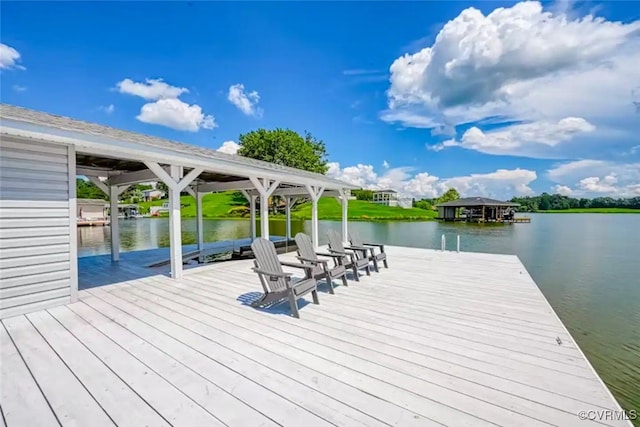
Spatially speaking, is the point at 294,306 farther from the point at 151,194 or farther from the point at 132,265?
the point at 151,194

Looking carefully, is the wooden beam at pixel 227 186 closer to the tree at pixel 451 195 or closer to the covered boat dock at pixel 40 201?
the covered boat dock at pixel 40 201

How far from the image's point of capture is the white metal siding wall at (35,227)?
343 cm

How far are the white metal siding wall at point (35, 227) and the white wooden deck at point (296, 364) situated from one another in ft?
1.01

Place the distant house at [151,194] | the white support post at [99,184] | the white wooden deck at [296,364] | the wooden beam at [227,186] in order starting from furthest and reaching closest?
the distant house at [151,194]
the wooden beam at [227,186]
the white support post at [99,184]
the white wooden deck at [296,364]

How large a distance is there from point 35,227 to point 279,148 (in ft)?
85.8

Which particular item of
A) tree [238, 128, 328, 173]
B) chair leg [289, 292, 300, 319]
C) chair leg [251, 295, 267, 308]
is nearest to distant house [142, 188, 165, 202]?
tree [238, 128, 328, 173]

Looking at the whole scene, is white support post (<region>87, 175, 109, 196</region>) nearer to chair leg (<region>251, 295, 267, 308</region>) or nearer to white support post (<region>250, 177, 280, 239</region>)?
white support post (<region>250, 177, 280, 239</region>)

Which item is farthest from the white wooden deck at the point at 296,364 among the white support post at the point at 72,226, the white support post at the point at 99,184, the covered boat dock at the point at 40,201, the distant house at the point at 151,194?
the distant house at the point at 151,194

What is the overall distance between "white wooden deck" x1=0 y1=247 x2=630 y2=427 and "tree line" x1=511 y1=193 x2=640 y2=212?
71043 millimetres

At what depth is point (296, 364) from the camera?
2.34m

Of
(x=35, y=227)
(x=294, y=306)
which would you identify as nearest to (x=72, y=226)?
(x=35, y=227)

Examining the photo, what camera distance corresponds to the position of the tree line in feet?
202

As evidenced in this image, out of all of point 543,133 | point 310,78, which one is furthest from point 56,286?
point 543,133

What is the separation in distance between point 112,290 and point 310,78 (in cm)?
1530
